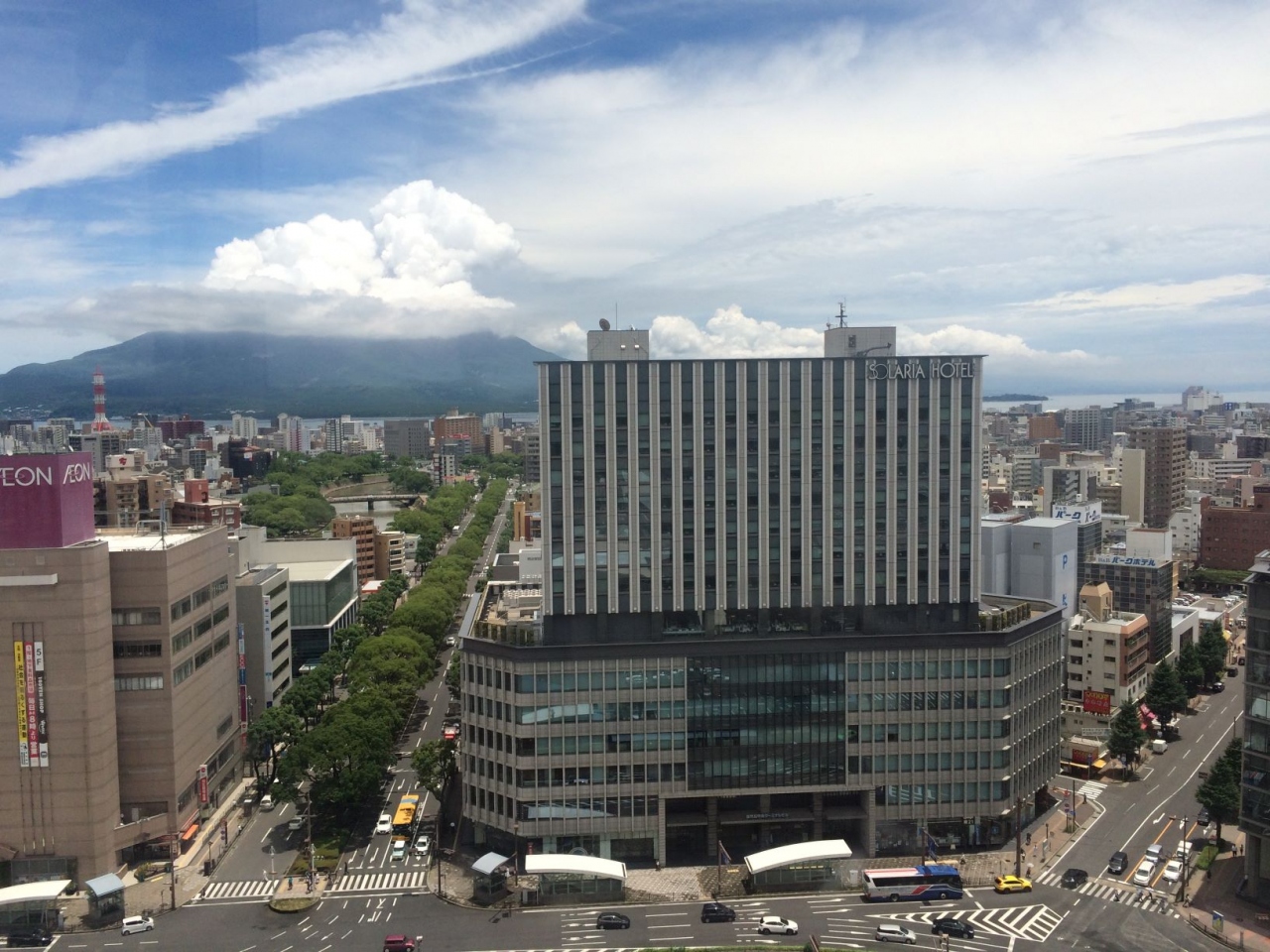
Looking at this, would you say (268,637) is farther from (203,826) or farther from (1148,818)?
(1148,818)

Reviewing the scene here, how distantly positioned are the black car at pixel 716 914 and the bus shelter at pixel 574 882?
8.50 feet

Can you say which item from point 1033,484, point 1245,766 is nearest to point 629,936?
point 1245,766

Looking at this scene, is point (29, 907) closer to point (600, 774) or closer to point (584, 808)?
point (584, 808)

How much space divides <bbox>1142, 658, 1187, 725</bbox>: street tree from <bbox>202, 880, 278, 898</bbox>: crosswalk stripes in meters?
35.9

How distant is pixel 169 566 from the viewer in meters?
30.9

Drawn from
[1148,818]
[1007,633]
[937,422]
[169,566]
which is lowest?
Answer: [1148,818]

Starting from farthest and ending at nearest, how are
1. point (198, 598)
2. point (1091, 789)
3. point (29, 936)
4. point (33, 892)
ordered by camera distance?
point (1091, 789) → point (198, 598) → point (33, 892) → point (29, 936)

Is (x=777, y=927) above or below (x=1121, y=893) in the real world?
above

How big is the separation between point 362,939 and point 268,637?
805 inches

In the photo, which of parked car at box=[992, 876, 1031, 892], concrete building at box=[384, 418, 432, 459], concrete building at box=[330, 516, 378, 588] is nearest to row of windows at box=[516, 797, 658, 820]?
parked car at box=[992, 876, 1031, 892]

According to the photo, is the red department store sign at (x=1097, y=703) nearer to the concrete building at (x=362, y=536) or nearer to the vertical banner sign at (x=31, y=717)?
the vertical banner sign at (x=31, y=717)

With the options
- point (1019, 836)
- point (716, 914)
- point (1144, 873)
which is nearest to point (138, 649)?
point (716, 914)

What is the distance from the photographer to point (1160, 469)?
296 feet

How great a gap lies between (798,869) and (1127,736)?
685 inches
